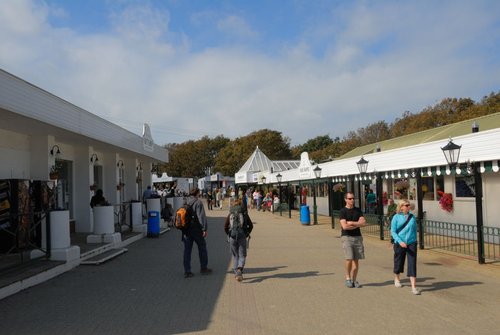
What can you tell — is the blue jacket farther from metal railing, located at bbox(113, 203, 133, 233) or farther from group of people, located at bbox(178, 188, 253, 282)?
metal railing, located at bbox(113, 203, 133, 233)

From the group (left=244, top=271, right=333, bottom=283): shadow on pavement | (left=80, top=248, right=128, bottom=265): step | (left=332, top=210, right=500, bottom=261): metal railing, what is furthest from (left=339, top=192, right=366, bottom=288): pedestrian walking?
(left=80, top=248, right=128, bottom=265): step

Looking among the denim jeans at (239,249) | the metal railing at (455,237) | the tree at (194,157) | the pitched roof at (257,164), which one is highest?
the tree at (194,157)

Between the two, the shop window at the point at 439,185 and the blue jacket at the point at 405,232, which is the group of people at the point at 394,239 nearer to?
the blue jacket at the point at 405,232

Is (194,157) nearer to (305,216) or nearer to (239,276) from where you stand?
(305,216)

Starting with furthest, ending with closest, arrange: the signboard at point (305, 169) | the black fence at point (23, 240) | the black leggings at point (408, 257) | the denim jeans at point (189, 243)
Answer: the signboard at point (305, 169), the black fence at point (23, 240), the denim jeans at point (189, 243), the black leggings at point (408, 257)

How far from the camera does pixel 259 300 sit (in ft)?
24.2

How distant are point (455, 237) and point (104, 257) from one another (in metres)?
9.69

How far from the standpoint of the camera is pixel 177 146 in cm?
8038

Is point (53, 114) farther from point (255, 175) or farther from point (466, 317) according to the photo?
point (255, 175)

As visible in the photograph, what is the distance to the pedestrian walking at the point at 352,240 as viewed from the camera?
26.9 feet

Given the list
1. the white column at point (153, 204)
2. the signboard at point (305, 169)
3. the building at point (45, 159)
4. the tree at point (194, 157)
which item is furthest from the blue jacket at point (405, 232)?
the tree at point (194, 157)

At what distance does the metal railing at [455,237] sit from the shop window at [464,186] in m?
1.20

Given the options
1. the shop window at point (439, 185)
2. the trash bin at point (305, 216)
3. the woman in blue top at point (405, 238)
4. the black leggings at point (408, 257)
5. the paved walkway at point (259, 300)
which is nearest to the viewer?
the paved walkway at point (259, 300)

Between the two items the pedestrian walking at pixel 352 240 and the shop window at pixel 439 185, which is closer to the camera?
the pedestrian walking at pixel 352 240
